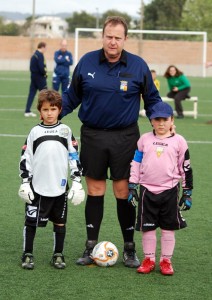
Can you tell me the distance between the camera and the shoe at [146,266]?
6.66 meters

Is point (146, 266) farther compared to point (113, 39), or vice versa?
point (146, 266)

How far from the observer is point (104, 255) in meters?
6.82

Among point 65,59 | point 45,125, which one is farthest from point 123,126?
point 65,59

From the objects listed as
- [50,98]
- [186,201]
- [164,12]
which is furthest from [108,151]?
[164,12]

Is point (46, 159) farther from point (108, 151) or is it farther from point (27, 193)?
point (108, 151)

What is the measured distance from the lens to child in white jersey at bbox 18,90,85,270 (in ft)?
21.5

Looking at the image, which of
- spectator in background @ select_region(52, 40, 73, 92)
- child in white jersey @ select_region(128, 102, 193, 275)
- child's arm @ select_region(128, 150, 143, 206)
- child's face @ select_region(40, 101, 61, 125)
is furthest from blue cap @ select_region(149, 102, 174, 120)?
spectator in background @ select_region(52, 40, 73, 92)

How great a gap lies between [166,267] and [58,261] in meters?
0.91

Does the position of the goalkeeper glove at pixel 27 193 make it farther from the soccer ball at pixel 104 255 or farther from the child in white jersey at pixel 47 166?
the soccer ball at pixel 104 255

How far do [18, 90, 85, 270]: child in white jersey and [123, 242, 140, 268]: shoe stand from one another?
596 mm

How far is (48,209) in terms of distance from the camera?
6652 millimetres

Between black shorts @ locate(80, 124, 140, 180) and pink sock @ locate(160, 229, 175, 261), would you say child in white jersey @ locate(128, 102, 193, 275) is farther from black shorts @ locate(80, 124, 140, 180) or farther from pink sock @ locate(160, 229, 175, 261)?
black shorts @ locate(80, 124, 140, 180)

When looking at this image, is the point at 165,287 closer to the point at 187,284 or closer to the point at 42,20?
the point at 187,284

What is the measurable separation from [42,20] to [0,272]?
171969 mm
